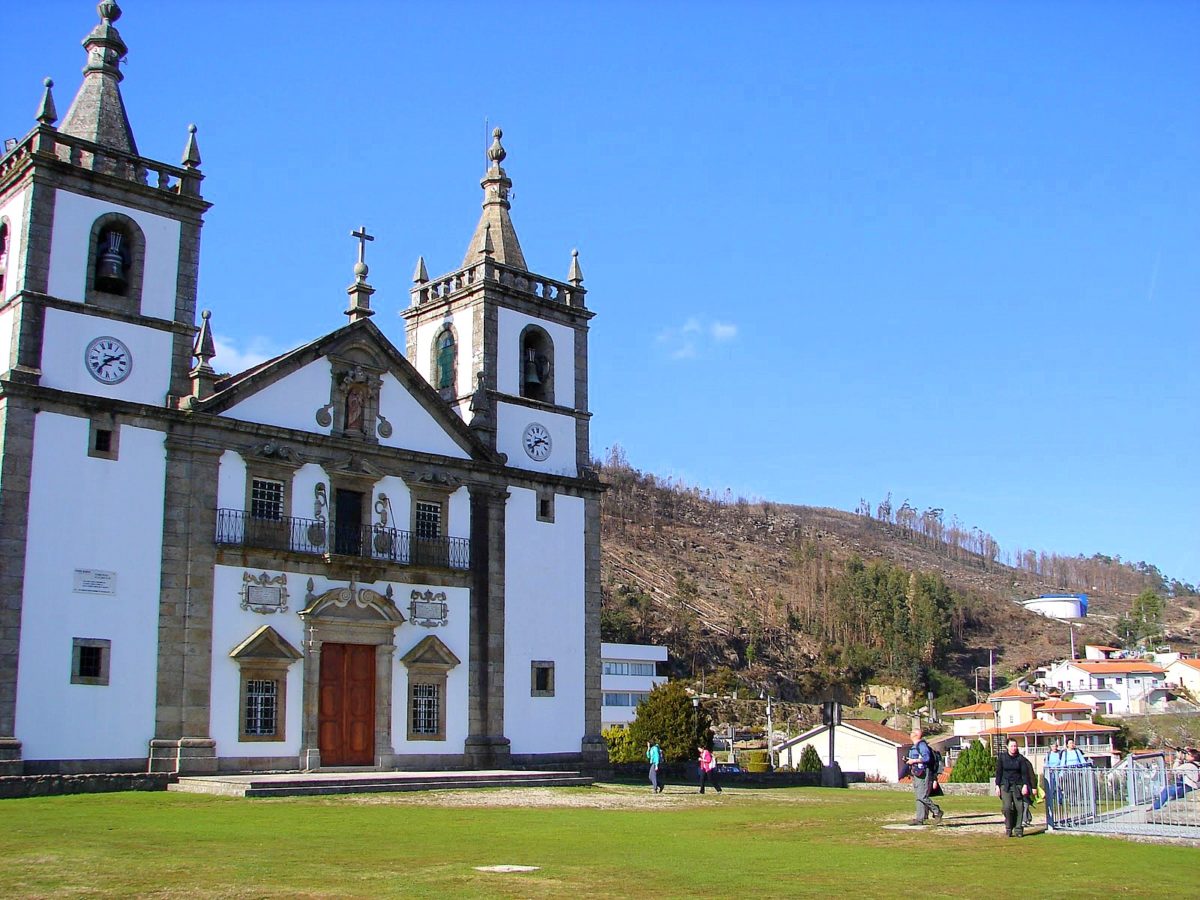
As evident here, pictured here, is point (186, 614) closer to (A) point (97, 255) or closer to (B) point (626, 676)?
(A) point (97, 255)

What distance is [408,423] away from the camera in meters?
29.5

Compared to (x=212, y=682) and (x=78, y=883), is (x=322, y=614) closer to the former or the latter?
(x=212, y=682)

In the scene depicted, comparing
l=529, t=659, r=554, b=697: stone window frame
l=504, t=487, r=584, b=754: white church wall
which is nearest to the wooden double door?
l=504, t=487, r=584, b=754: white church wall

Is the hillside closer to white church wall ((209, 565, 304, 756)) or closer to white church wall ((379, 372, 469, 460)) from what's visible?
white church wall ((379, 372, 469, 460))

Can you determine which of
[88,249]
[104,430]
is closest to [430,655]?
[104,430]

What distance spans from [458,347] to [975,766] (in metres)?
17.1

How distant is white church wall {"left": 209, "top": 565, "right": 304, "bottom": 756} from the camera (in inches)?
993

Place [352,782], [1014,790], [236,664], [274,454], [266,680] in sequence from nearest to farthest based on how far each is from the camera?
[1014,790] → [352,782] → [236,664] → [266,680] → [274,454]

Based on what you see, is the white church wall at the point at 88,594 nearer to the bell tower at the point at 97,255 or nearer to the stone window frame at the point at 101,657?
the stone window frame at the point at 101,657

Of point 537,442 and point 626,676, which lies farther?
point 626,676

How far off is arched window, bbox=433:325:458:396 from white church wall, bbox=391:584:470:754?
575cm

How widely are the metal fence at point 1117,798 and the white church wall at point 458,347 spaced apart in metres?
18.2

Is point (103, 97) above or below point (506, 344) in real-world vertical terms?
above

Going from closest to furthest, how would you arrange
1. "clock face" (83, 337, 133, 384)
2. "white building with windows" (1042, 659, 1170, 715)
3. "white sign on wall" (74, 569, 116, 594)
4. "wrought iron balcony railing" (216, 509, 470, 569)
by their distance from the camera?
"white sign on wall" (74, 569, 116, 594)
"clock face" (83, 337, 133, 384)
"wrought iron balcony railing" (216, 509, 470, 569)
"white building with windows" (1042, 659, 1170, 715)
